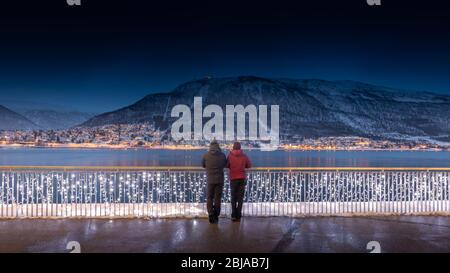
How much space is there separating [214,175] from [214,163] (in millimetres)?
233

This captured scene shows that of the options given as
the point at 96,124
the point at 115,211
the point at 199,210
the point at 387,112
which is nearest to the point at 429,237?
the point at 199,210

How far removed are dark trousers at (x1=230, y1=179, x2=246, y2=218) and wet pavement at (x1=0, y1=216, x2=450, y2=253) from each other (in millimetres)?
213

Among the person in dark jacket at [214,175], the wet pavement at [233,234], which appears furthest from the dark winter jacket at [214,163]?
the wet pavement at [233,234]

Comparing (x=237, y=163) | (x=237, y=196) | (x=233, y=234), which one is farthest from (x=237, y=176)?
(x=233, y=234)

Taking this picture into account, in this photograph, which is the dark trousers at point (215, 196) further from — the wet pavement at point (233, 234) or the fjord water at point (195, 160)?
the fjord water at point (195, 160)

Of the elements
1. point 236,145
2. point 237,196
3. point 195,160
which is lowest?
point 195,160

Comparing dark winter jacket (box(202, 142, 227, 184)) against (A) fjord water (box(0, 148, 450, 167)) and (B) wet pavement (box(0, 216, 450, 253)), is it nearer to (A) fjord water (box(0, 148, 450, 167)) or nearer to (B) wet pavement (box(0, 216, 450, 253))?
(B) wet pavement (box(0, 216, 450, 253))

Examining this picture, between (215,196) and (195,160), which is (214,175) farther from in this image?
(195,160)

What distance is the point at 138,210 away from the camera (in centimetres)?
948

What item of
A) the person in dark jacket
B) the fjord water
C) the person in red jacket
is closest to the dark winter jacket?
the person in dark jacket

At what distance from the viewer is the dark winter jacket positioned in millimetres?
8766

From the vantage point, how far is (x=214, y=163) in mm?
8773
